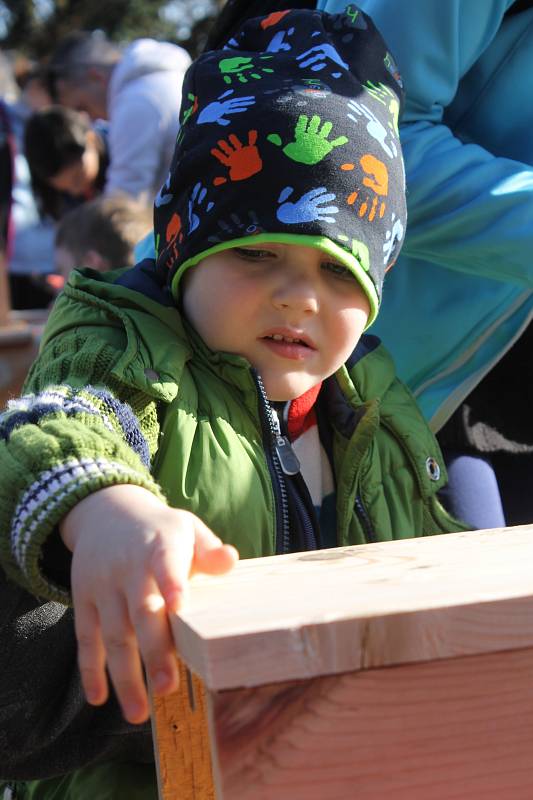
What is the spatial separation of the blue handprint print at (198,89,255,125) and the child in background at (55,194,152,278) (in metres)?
2.49

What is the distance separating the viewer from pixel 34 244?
6156 millimetres

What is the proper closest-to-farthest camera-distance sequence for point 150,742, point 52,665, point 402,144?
point 52,665
point 150,742
point 402,144

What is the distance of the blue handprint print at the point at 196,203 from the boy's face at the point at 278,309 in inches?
1.9

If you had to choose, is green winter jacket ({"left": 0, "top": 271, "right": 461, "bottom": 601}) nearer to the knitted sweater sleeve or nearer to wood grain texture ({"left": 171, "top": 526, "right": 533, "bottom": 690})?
the knitted sweater sleeve

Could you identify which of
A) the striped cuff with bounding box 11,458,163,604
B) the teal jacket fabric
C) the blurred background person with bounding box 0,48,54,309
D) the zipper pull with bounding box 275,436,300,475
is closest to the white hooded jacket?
the blurred background person with bounding box 0,48,54,309

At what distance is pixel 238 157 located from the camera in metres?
1.41

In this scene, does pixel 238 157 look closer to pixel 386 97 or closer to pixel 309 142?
pixel 309 142

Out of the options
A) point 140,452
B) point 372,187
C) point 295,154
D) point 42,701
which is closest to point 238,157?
point 295,154

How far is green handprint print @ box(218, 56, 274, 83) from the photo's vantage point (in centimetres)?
146

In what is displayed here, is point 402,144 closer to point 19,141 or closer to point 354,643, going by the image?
point 354,643

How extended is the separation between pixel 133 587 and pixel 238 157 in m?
0.78

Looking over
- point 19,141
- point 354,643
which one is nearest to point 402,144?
point 354,643

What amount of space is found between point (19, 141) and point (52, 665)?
5.78 meters

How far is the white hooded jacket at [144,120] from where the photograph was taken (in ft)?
15.8
